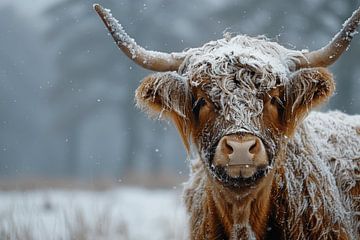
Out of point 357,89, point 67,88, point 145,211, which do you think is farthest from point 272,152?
point 67,88

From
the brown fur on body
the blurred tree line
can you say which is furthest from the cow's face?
the blurred tree line

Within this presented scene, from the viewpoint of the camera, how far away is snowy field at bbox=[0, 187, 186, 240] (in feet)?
21.9

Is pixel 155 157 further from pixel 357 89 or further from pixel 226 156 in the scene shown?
pixel 226 156

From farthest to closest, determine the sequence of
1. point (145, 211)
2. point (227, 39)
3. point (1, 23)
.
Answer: point (1, 23) → point (145, 211) → point (227, 39)

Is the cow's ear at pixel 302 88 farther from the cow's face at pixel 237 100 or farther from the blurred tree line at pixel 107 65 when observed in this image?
the blurred tree line at pixel 107 65

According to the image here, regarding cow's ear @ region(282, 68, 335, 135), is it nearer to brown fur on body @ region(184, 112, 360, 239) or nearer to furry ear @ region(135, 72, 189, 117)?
brown fur on body @ region(184, 112, 360, 239)

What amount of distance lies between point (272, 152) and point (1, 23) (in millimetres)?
48666

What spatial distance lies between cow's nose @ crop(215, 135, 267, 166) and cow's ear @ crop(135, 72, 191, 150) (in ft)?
2.38

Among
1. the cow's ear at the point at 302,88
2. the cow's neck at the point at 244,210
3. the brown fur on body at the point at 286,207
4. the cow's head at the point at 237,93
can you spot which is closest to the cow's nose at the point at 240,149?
the cow's head at the point at 237,93

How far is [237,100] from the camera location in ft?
14.0

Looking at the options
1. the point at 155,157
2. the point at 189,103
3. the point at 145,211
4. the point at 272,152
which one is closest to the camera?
the point at 272,152

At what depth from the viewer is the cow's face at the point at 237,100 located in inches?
160

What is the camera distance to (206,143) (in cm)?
440

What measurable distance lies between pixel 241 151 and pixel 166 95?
1.02 m
